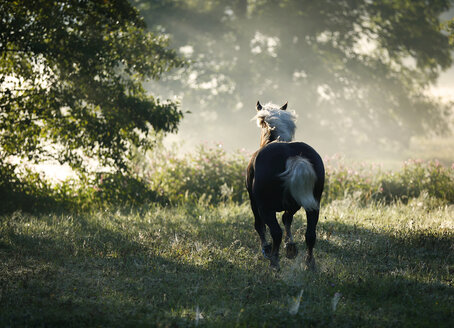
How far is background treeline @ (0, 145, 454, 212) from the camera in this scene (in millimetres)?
10352

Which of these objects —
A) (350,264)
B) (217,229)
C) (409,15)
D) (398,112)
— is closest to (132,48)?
(217,229)

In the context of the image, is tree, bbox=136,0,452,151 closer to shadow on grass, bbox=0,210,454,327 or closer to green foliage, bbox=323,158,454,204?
green foliage, bbox=323,158,454,204

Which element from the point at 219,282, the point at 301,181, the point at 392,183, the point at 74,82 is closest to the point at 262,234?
the point at 219,282

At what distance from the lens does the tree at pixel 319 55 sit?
28656mm

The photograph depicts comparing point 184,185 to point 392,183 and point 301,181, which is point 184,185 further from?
point 301,181

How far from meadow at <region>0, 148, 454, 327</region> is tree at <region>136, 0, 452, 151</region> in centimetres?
2124

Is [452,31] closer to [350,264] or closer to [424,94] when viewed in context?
[350,264]

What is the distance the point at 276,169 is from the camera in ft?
17.2

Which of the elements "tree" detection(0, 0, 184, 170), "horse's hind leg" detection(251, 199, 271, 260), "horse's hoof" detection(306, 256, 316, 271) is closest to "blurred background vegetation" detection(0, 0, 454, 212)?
"tree" detection(0, 0, 184, 170)

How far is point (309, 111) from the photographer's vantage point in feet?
110

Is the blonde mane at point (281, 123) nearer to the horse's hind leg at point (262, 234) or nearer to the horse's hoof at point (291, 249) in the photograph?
the horse's hind leg at point (262, 234)

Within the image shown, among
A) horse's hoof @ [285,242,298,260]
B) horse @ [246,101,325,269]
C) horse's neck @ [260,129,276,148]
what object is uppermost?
horse's neck @ [260,129,276,148]

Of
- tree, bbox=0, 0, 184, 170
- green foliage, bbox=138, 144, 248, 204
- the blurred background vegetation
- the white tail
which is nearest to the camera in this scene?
the white tail

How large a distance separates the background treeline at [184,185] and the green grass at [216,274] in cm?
197
